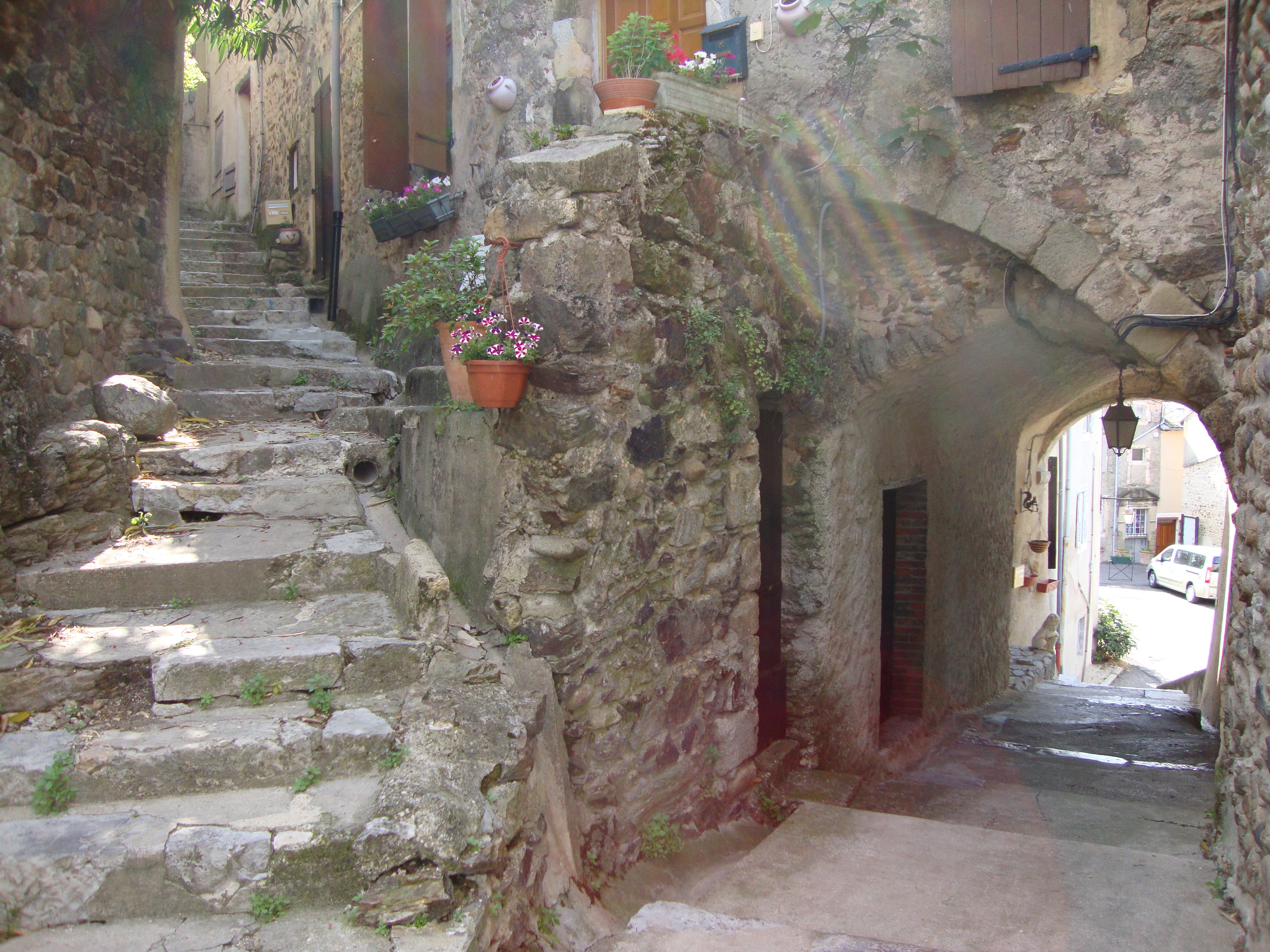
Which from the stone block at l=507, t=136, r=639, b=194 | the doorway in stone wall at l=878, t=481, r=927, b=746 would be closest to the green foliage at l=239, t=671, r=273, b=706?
the stone block at l=507, t=136, r=639, b=194

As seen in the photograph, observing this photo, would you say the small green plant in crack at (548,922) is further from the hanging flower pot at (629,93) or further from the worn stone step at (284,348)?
the worn stone step at (284,348)

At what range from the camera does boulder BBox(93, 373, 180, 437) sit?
4195mm

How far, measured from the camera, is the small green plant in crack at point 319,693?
269 centimetres

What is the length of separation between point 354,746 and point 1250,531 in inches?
131

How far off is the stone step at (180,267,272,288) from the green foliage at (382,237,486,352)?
511 cm

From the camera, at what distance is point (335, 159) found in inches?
313

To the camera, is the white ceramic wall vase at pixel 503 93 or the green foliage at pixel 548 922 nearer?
the green foliage at pixel 548 922

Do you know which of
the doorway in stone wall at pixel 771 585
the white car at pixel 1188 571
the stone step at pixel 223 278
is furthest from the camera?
the white car at pixel 1188 571

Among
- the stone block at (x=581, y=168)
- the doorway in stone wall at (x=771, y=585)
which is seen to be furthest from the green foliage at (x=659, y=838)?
the stone block at (x=581, y=168)

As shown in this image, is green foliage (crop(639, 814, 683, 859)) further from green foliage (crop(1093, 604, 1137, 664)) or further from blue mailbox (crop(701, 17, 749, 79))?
green foliage (crop(1093, 604, 1137, 664))

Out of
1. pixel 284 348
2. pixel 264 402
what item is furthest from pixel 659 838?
pixel 284 348

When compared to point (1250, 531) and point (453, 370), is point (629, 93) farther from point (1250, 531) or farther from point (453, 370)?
point (1250, 531)

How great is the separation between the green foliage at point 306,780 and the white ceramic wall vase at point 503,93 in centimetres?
481

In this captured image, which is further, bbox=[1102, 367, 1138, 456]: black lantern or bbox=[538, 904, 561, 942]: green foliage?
bbox=[1102, 367, 1138, 456]: black lantern
